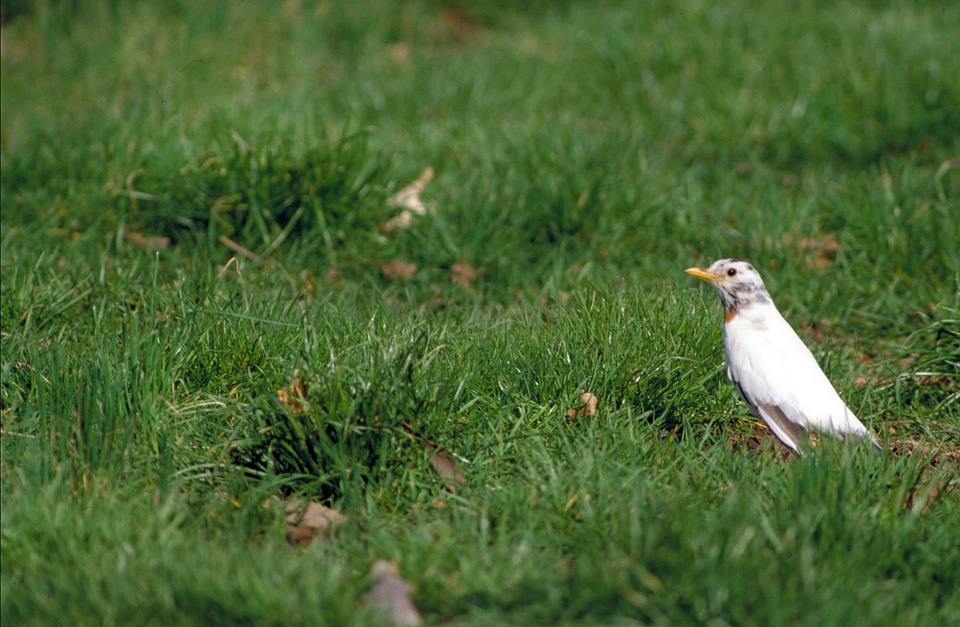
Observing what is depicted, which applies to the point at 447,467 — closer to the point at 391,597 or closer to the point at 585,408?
the point at 585,408

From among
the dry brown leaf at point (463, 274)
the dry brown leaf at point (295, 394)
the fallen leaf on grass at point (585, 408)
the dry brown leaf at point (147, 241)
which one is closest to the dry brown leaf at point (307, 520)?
the dry brown leaf at point (295, 394)

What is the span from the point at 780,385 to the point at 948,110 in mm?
3477

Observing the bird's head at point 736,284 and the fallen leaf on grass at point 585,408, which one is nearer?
the fallen leaf on grass at point 585,408

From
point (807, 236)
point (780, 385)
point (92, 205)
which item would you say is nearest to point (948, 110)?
point (807, 236)

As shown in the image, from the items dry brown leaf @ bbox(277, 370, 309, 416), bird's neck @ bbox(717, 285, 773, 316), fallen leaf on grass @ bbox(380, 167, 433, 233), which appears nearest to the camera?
dry brown leaf @ bbox(277, 370, 309, 416)

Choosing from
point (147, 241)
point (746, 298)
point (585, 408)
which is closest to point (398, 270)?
point (147, 241)

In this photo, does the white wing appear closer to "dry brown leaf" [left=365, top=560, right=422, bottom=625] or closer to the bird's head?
the bird's head

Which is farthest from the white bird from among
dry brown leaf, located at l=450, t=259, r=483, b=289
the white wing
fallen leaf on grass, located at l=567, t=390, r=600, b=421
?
dry brown leaf, located at l=450, t=259, r=483, b=289

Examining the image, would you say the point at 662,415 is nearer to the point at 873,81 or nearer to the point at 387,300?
the point at 387,300

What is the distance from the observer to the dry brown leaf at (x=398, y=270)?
5.00 meters

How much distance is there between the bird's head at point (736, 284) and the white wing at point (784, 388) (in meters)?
0.16

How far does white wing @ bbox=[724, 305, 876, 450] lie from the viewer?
11.2 feet

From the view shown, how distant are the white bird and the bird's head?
3cm

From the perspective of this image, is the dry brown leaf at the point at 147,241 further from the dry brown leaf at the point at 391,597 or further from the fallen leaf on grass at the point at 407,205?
the dry brown leaf at the point at 391,597
